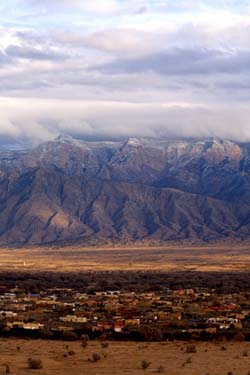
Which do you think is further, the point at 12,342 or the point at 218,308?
the point at 218,308

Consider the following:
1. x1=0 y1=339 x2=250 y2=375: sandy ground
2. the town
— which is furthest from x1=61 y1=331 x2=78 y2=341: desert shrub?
x1=0 y1=339 x2=250 y2=375: sandy ground

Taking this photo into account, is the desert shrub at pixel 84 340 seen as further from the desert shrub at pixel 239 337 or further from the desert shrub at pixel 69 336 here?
the desert shrub at pixel 239 337

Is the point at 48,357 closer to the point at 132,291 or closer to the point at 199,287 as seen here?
the point at 132,291

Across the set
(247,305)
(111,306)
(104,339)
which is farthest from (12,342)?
(247,305)

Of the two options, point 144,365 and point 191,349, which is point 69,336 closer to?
point 191,349

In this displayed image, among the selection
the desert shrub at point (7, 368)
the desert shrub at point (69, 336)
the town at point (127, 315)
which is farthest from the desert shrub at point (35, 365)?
the town at point (127, 315)
